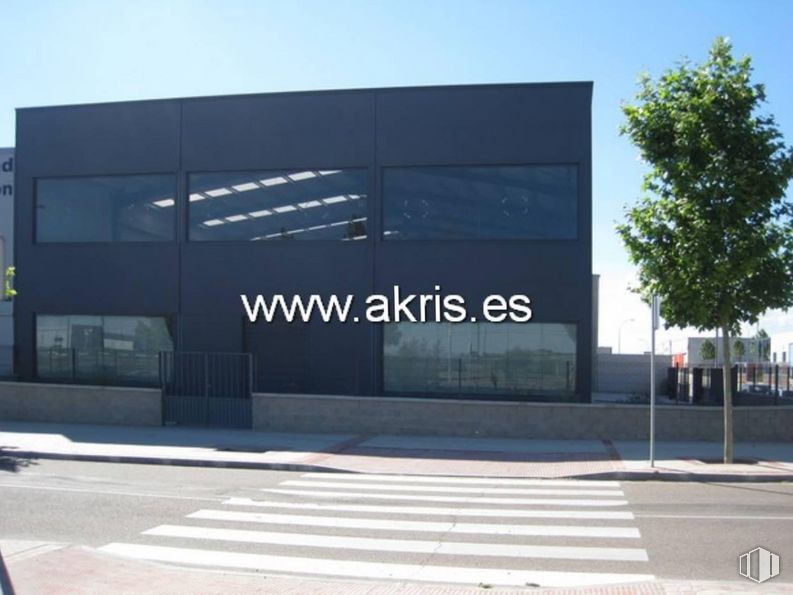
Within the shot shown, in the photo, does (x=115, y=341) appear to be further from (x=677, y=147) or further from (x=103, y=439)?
(x=677, y=147)

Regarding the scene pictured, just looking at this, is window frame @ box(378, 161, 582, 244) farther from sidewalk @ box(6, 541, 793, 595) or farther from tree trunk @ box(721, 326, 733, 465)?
sidewalk @ box(6, 541, 793, 595)

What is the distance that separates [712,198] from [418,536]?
9.19 metres

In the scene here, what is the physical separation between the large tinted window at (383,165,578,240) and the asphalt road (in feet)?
31.4

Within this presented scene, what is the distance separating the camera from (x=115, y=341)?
2555cm

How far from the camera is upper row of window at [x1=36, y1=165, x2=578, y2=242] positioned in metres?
22.9

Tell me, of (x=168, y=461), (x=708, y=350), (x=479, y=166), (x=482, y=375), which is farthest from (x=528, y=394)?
(x=708, y=350)

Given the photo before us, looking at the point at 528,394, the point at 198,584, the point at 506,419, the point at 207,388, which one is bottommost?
the point at 198,584

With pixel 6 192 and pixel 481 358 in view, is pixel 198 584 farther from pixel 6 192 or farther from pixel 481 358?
pixel 6 192

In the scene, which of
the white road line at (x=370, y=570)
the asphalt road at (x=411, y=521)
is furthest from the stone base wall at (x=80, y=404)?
the white road line at (x=370, y=570)

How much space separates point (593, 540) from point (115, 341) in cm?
1902

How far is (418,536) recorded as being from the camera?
10156mm

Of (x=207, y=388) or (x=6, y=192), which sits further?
(x=6, y=192)

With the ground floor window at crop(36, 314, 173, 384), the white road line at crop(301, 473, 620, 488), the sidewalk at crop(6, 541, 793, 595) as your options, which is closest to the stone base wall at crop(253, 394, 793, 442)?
the white road line at crop(301, 473, 620, 488)

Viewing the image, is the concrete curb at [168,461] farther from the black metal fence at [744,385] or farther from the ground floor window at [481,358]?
the black metal fence at [744,385]
